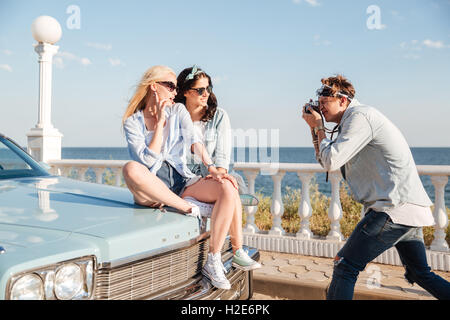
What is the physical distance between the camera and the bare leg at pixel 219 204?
2.35 metres

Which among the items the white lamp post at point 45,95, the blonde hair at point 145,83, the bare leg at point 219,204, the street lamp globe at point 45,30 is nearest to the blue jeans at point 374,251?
the bare leg at point 219,204

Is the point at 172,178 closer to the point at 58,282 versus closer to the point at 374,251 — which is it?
the point at 58,282

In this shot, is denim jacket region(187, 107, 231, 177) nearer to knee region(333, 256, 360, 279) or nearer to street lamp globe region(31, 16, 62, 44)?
knee region(333, 256, 360, 279)

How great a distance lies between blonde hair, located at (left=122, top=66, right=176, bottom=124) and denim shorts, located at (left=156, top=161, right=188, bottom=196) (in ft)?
1.59

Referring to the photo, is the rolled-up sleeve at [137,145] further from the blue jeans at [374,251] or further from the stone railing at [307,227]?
the stone railing at [307,227]

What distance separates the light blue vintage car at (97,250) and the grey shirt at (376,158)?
3.12ft

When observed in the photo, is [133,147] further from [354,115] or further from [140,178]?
[354,115]

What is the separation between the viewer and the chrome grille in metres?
1.75

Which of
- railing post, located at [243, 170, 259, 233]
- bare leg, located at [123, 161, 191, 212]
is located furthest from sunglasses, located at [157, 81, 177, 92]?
railing post, located at [243, 170, 259, 233]

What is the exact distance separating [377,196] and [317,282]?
1.65 metres

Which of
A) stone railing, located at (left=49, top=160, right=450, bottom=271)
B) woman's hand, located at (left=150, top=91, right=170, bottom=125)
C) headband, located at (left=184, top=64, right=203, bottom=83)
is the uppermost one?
headband, located at (left=184, top=64, right=203, bottom=83)

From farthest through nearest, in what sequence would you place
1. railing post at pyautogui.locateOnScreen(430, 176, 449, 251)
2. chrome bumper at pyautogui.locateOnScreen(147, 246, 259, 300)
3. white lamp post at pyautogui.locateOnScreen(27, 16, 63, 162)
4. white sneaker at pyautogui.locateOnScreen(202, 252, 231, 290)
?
white lamp post at pyautogui.locateOnScreen(27, 16, 63, 162) < railing post at pyautogui.locateOnScreen(430, 176, 449, 251) < white sneaker at pyautogui.locateOnScreen(202, 252, 231, 290) < chrome bumper at pyautogui.locateOnScreen(147, 246, 259, 300)

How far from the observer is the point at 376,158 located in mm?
2453
